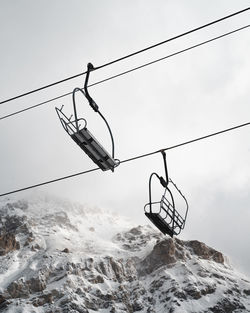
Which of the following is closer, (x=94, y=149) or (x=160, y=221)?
(x=94, y=149)

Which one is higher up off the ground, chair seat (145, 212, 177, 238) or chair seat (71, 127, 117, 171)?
chair seat (71, 127, 117, 171)

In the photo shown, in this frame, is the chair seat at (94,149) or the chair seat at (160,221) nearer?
the chair seat at (94,149)

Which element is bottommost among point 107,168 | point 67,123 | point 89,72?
point 107,168

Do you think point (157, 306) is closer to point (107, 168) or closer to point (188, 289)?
point (188, 289)

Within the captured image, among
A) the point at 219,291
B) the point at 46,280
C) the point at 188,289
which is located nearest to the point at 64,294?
the point at 46,280

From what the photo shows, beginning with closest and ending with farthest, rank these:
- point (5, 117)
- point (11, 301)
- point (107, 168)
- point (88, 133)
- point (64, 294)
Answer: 1. point (88, 133)
2. point (107, 168)
3. point (5, 117)
4. point (11, 301)
5. point (64, 294)

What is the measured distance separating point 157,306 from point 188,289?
17.7 meters

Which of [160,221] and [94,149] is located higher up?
[94,149]

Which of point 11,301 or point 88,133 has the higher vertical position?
point 11,301

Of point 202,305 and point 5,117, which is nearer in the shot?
point 5,117

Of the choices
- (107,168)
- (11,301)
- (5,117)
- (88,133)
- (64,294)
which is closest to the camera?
(88,133)

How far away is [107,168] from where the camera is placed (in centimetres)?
1100

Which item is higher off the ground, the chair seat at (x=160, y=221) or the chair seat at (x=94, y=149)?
the chair seat at (x=94, y=149)

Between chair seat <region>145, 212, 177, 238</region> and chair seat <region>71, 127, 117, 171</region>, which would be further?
chair seat <region>145, 212, 177, 238</region>
